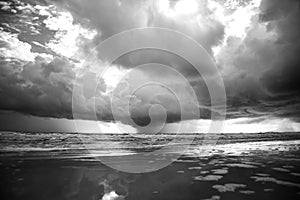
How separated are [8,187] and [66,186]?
6.36ft

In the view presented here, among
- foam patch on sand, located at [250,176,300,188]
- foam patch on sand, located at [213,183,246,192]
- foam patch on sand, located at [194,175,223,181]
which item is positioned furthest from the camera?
foam patch on sand, located at [194,175,223,181]

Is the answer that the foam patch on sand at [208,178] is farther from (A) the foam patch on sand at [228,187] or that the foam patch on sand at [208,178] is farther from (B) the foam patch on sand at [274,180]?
(B) the foam patch on sand at [274,180]

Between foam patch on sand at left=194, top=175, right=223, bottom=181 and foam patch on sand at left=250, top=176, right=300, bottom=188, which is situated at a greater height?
foam patch on sand at left=250, top=176, right=300, bottom=188

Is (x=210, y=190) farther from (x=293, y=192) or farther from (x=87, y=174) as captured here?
(x=87, y=174)

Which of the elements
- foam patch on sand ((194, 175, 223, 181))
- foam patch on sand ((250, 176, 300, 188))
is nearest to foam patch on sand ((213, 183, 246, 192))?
foam patch on sand ((194, 175, 223, 181))

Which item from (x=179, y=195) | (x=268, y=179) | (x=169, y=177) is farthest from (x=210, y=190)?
(x=268, y=179)

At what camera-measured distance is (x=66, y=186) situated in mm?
7109

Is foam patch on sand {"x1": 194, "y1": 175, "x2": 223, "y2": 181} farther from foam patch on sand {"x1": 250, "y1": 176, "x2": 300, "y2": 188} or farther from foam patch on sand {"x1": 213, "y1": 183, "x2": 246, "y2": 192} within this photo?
foam patch on sand {"x1": 250, "y1": 176, "x2": 300, "y2": 188}

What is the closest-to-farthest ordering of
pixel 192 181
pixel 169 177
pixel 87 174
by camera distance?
pixel 192 181, pixel 169 177, pixel 87 174

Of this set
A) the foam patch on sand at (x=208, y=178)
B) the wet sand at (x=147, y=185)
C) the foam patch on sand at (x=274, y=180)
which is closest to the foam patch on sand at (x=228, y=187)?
the wet sand at (x=147, y=185)

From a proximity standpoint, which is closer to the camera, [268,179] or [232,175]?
[268,179]

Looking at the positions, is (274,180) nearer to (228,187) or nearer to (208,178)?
(228,187)

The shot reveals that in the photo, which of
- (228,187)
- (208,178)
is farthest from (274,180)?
(208,178)

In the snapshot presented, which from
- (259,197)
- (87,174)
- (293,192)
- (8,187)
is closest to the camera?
(259,197)
